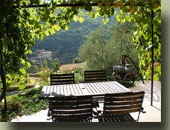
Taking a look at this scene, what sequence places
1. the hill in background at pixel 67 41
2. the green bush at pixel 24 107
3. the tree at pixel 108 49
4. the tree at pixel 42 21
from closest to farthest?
the tree at pixel 42 21, the green bush at pixel 24 107, the tree at pixel 108 49, the hill in background at pixel 67 41

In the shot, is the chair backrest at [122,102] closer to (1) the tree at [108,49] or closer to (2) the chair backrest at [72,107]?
(2) the chair backrest at [72,107]

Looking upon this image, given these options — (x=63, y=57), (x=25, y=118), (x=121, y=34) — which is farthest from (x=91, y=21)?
(x=25, y=118)

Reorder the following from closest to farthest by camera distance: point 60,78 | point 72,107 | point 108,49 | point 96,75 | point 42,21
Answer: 1. point 72,107
2. point 42,21
3. point 60,78
4. point 96,75
5. point 108,49

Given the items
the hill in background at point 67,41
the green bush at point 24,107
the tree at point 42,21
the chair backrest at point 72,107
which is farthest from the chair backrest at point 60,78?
the hill in background at point 67,41

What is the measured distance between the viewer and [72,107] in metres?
2.29

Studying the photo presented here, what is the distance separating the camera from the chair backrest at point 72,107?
7.43 ft

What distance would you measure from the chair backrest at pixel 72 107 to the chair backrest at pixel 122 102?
0.74 ft

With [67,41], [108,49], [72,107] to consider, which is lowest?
[72,107]

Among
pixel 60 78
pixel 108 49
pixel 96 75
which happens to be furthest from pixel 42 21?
pixel 108 49

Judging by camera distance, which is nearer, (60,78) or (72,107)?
(72,107)

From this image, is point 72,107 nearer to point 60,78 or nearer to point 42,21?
point 42,21

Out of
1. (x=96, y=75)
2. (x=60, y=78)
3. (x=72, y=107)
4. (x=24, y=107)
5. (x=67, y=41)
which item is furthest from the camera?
(x=67, y=41)

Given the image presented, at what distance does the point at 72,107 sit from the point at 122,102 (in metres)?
0.63

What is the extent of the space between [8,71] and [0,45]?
→ 1.21 feet
